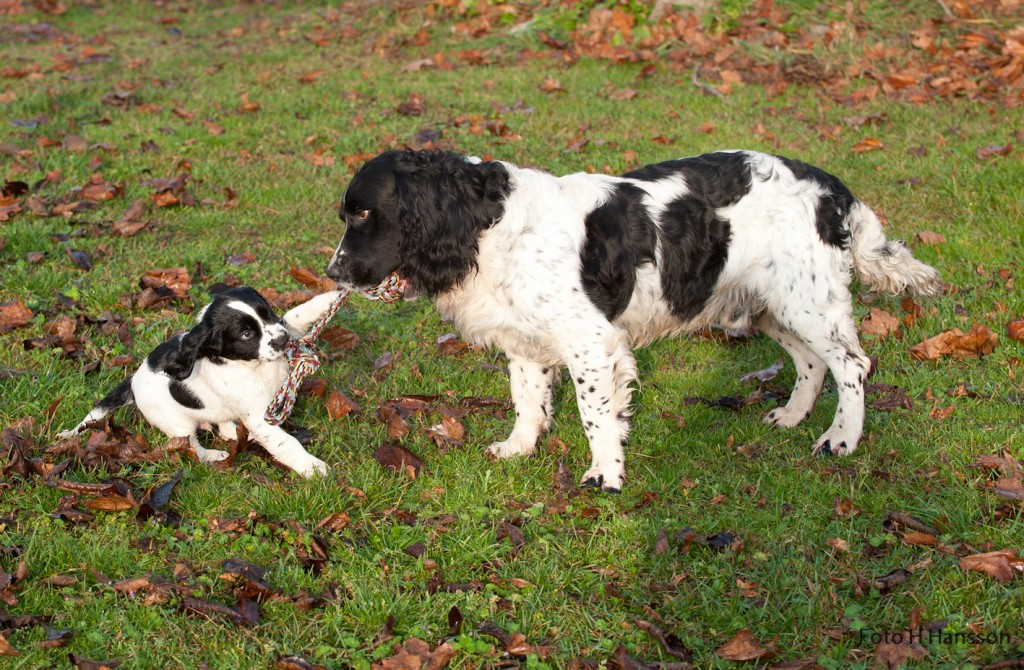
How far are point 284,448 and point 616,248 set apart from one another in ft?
6.03

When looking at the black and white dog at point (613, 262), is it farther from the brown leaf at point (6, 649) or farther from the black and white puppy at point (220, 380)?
the brown leaf at point (6, 649)

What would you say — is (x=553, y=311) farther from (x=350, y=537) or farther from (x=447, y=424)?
(x=350, y=537)

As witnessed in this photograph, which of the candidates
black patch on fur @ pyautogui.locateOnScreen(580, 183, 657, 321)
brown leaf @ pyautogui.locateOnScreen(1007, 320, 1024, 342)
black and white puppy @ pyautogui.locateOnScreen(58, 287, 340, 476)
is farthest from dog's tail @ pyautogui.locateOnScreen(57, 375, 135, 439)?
brown leaf @ pyautogui.locateOnScreen(1007, 320, 1024, 342)

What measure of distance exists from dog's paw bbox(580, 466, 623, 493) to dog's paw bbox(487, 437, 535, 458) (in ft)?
1.24

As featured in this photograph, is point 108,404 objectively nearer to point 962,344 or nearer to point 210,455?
point 210,455

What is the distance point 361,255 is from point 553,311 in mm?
924

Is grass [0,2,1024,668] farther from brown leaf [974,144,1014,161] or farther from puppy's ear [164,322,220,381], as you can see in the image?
puppy's ear [164,322,220,381]

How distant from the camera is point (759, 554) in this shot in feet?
12.8

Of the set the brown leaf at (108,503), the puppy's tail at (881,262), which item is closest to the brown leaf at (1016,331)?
the puppy's tail at (881,262)

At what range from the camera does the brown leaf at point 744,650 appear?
3.37 m

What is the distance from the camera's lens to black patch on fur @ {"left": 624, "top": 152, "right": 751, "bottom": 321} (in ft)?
15.2

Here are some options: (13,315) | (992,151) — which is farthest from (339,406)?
(992,151)

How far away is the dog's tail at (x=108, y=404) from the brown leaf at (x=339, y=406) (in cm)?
98

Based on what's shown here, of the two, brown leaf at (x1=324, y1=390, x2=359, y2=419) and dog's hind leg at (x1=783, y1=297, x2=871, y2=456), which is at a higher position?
dog's hind leg at (x1=783, y1=297, x2=871, y2=456)
